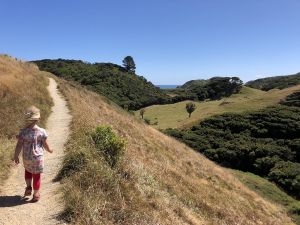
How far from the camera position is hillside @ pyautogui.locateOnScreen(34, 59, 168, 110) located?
11762 centimetres

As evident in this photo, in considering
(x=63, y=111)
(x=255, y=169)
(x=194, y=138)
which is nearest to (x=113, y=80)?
(x=194, y=138)

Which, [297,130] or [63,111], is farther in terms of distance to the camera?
[297,130]

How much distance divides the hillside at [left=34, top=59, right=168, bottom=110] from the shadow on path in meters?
98.4

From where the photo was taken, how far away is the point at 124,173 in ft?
32.3

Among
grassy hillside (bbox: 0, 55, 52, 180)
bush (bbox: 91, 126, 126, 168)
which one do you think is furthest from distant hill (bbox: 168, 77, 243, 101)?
bush (bbox: 91, 126, 126, 168)

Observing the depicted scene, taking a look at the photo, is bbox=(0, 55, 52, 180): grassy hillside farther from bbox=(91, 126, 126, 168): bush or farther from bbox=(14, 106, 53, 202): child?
bbox=(91, 126, 126, 168): bush

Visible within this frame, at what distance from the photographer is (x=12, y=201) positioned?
27.6 feet

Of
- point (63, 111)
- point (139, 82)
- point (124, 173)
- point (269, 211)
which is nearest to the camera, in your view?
point (124, 173)

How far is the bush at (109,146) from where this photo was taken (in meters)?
10.6

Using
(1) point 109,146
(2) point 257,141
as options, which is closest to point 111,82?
(2) point 257,141

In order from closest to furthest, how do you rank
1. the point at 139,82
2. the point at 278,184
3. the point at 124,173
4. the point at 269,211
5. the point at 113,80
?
the point at 124,173 → the point at 269,211 → the point at 278,184 → the point at 113,80 → the point at 139,82

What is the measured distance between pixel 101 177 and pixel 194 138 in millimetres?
55096

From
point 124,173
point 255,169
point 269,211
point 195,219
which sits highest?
point 124,173

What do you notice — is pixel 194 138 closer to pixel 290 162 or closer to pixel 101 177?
pixel 290 162
